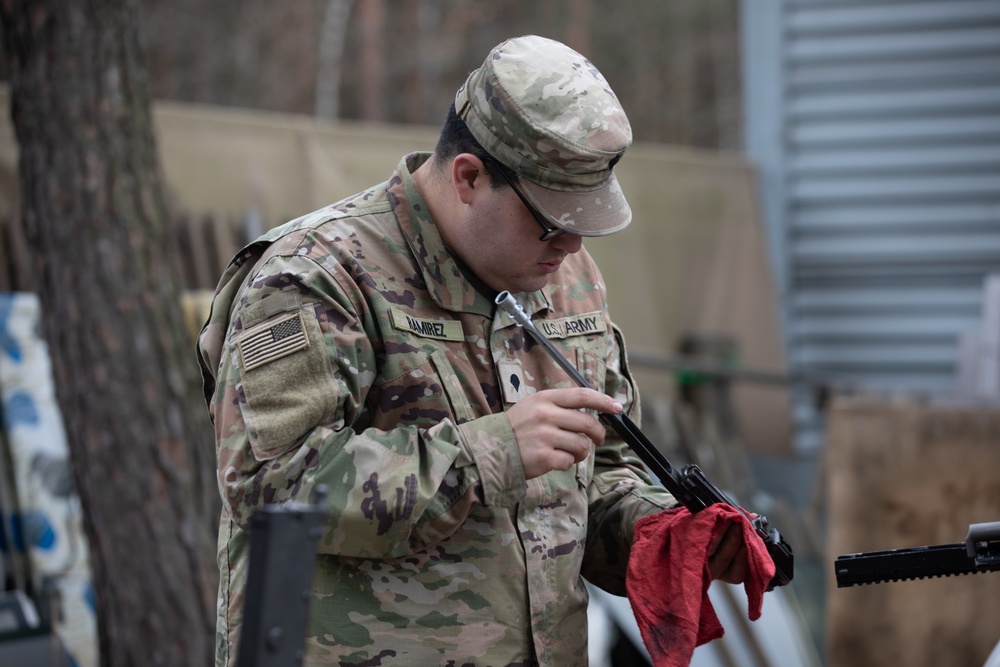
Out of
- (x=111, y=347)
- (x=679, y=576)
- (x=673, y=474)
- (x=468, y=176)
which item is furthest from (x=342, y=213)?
(x=111, y=347)

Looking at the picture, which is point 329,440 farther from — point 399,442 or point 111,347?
point 111,347

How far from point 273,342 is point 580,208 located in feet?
1.99

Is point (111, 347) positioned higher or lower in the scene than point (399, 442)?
lower

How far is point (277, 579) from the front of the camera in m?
1.58

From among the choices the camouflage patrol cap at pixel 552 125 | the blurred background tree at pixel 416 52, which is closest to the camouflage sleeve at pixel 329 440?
the camouflage patrol cap at pixel 552 125

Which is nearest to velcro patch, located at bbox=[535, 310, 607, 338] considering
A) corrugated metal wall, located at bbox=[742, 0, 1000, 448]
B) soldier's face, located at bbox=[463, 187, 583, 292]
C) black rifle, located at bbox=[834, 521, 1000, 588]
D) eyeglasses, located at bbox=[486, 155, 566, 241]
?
soldier's face, located at bbox=[463, 187, 583, 292]

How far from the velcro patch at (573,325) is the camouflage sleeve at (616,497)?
2.8 inches

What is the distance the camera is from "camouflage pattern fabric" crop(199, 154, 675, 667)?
1.94m

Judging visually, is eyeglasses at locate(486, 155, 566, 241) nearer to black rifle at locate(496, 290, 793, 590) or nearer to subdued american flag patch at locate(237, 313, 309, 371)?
black rifle at locate(496, 290, 793, 590)

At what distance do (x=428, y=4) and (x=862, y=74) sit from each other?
14.4 metres

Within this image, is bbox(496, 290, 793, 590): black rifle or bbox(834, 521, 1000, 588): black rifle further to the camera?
bbox(496, 290, 793, 590): black rifle

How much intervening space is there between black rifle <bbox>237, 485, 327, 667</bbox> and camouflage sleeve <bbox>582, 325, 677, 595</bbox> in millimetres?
902

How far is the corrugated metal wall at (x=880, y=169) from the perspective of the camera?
7.88 meters

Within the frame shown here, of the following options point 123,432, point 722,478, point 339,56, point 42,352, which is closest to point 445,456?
point 123,432
